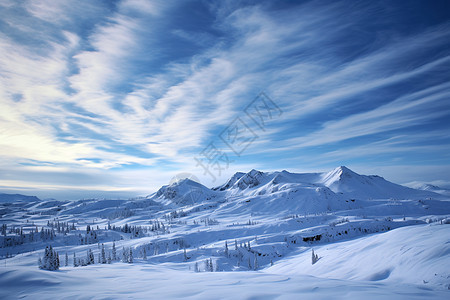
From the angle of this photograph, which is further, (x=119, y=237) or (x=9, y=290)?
(x=119, y=237)

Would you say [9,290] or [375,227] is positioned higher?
[9,290]

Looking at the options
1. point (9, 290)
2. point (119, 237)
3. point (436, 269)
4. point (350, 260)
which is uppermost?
point (9, 290)

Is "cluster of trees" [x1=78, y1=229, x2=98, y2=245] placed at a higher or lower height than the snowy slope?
lower

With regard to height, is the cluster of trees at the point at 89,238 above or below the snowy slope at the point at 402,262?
below

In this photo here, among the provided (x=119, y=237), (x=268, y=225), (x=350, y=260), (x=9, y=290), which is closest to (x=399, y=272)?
(x=350, y=260)

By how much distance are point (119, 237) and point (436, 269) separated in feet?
579

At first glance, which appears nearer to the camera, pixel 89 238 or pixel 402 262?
pixel 402 262

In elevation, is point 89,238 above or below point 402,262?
below

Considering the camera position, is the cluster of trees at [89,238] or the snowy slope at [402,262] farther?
the cluster of trees at [89,238]

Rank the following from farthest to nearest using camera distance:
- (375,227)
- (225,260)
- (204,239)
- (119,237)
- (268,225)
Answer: (119,237), (268,225), (204,239), (375,227), (225,260)

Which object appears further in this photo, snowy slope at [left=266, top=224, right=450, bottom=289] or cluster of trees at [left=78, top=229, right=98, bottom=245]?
cluster of trees at [left=78, top=229, right=98, bottom=245]

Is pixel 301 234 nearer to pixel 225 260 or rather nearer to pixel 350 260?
pixel 225 260

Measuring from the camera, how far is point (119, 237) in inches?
6078

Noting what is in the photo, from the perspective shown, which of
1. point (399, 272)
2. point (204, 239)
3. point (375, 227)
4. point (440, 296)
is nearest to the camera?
point (440, 296)
